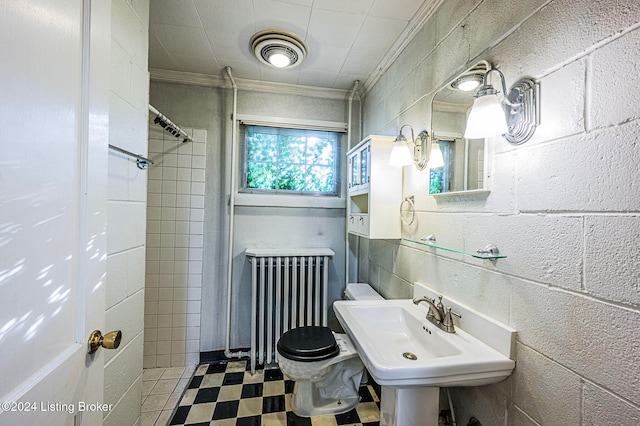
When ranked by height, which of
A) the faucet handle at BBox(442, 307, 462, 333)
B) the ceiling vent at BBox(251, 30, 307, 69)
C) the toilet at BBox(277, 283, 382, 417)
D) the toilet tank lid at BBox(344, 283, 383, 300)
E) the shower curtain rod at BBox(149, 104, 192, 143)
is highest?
the ceiling vent at BBox(251, 30, 307, 69)

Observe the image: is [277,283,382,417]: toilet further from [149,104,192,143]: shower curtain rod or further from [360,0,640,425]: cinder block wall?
[149,104,192,143]: shower curtain rod

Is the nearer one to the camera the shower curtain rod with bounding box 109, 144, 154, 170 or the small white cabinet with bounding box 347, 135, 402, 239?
the shower curtain rod with bounding box 109, 144, 154, 170

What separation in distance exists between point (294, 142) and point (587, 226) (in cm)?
202

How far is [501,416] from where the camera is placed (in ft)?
3.12

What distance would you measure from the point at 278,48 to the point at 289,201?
1.12 m

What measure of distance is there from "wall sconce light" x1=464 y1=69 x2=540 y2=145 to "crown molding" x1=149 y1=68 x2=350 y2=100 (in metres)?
1.63

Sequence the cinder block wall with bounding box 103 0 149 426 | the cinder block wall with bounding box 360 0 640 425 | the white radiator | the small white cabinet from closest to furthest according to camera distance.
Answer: the cinder block wall with bounding box 360 0 640 425, the cinder block wall with bounding box 103 0 149 426, the small white cabinet, the white radiator

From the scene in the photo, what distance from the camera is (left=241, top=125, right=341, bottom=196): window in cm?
231

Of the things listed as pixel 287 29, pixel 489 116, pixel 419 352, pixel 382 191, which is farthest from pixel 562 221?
pixel 287 29

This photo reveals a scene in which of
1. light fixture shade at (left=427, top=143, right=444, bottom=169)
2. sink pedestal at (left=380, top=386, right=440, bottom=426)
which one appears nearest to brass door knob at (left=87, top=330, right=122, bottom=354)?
sink pedestal at (left=380, top=386, right=440, bottom=426)

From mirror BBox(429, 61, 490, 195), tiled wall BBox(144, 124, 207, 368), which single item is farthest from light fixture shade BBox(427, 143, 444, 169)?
tiled wall BBox(144, 124, 207, 368)

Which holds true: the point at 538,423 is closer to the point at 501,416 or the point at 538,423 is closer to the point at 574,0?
the point at 501,416

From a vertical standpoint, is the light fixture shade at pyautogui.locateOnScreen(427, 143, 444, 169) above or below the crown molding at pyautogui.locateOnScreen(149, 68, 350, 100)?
below

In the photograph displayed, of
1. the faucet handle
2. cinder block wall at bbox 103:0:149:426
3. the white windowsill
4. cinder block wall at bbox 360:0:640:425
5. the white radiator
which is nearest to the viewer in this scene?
cinder block wall at bbox 360:0:640:425
